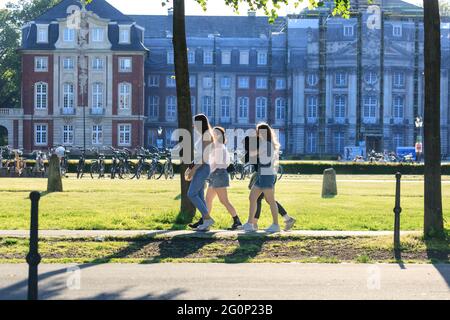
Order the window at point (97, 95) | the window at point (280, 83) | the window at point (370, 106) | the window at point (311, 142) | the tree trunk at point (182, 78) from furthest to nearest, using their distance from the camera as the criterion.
Result: 1. the window at point (280, 83)
2. the window at point (311, 142)
3. the window at point (370, 106)
4. the window at point (97, 95)
5. the tree trunk at point (182, 78)

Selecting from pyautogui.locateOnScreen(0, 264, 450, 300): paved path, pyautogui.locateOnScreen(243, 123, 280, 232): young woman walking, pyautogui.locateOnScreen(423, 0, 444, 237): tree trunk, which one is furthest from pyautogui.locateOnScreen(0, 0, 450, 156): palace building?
pyautogui.locateOnScreen(0, 264, 450, 300): paved path

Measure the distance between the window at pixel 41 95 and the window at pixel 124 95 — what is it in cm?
640

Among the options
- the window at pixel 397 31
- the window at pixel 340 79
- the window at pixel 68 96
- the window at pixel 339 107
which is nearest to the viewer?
the window at pixel 68 96

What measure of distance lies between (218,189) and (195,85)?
63.9m

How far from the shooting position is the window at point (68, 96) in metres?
67.0

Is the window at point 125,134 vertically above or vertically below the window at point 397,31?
below

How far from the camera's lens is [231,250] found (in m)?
10.4

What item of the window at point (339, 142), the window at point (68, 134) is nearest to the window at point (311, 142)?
the window at point (339, 142)

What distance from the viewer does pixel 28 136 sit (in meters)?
66.5

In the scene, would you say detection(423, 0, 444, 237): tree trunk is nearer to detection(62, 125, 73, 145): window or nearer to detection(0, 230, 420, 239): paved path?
detection(0, 230, 420, 239): paved path

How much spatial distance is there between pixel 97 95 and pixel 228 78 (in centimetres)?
1428

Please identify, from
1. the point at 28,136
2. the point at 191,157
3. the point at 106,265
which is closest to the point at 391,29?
the point at 28,136

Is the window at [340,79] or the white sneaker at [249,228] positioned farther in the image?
the window at [340,79]

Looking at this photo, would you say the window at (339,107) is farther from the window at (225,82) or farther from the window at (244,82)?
the window at (225,82)
